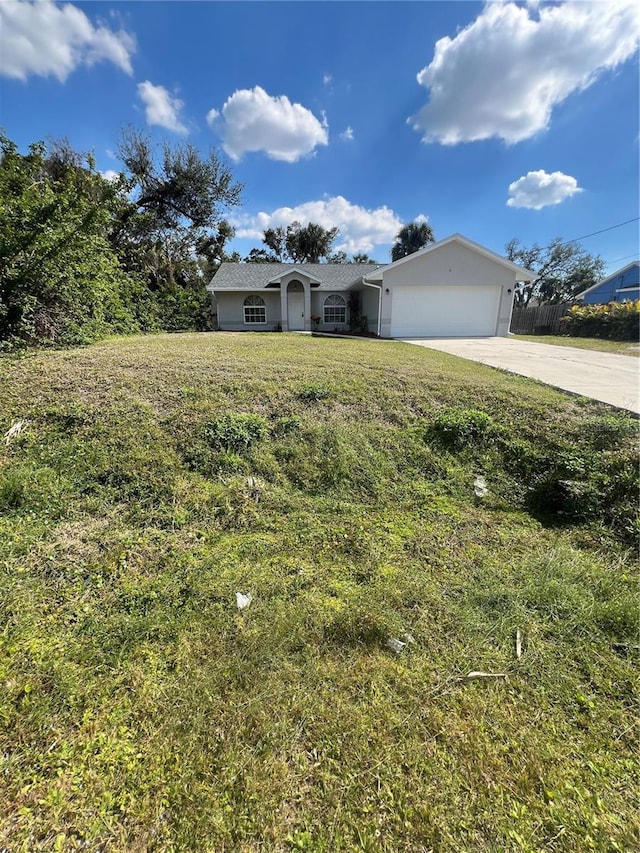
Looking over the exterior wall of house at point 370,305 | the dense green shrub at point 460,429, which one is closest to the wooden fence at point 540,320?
the exterior wall of house at point 370,305

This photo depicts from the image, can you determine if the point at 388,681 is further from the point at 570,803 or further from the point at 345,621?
the point at 570,803

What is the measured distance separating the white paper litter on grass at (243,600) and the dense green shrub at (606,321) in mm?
19327

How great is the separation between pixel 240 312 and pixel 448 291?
9.82m

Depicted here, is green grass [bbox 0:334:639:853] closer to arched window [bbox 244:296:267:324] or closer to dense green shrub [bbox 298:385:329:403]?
dense green shrub [bbox 298:385:329:403]

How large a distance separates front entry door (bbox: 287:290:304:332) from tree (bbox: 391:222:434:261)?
1583cm

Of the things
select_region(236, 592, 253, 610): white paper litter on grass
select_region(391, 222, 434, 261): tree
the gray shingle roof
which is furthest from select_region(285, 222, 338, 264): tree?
select_region(236, 592, 253, 610): white paper litter on grass

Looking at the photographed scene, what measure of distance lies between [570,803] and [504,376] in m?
6.55

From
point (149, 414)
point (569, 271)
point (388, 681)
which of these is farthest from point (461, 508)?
point (569, 271)

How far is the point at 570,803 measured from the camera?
1413mm

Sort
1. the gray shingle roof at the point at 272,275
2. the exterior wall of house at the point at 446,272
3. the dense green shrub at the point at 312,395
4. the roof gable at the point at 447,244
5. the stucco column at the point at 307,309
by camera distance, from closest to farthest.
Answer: the dense green shrub at the point at 312,395 < the roof gable at the point at 447,244 < the exterior wall of house at the point at 446,272 < the gray shingle roof at the point at 272,275 < the stucco column at the point at 307,309

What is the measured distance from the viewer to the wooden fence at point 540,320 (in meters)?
20.0

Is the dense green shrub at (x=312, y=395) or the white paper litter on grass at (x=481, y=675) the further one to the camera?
the dense green shrub at (x=312, y=395)

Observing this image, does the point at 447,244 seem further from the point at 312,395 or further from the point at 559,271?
the point at 559,271

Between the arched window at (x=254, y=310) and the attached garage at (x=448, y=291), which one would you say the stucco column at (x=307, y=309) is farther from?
the attached garage at (x=448, y=291)
